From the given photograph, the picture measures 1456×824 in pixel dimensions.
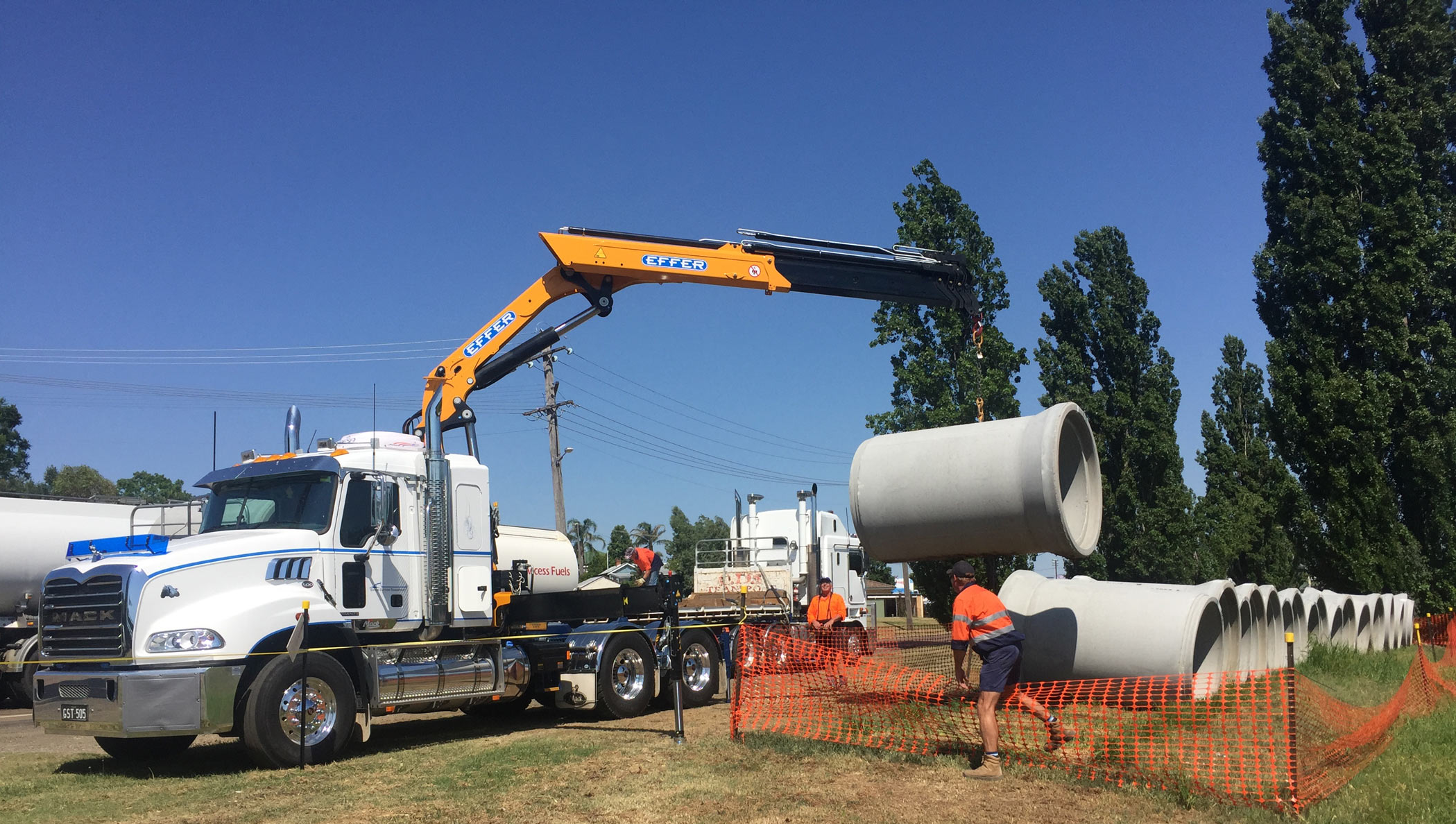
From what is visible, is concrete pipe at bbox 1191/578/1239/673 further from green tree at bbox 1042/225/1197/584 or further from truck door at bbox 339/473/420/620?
green tree at bbox 1042/225/1197/584

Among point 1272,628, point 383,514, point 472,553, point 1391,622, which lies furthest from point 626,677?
point 1391,622

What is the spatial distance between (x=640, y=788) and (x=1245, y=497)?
94.7 ft

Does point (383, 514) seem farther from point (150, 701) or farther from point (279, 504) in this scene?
point (150, 701)

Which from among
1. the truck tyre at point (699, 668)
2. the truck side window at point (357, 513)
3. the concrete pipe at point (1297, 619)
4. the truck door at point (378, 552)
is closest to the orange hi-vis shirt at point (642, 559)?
the truck tyre at point (699, 668)

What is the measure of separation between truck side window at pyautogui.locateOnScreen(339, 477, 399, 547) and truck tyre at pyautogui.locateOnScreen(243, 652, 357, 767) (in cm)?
129

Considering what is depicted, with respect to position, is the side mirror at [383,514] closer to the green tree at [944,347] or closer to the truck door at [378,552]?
the truck door at [378,552]

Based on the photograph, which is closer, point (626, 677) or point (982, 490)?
point (982, 490)

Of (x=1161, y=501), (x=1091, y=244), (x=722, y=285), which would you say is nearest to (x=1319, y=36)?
(x=1091, y=244)

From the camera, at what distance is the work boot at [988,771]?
28.8 ft

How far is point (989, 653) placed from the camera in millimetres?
9273

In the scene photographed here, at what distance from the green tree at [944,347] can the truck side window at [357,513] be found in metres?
17.1

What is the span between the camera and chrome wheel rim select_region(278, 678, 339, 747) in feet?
34.2

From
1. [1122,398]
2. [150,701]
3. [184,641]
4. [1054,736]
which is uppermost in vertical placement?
[1122,398]

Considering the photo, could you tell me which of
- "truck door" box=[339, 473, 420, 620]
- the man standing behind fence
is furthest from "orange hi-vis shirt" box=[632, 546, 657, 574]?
the man standing behind fence
